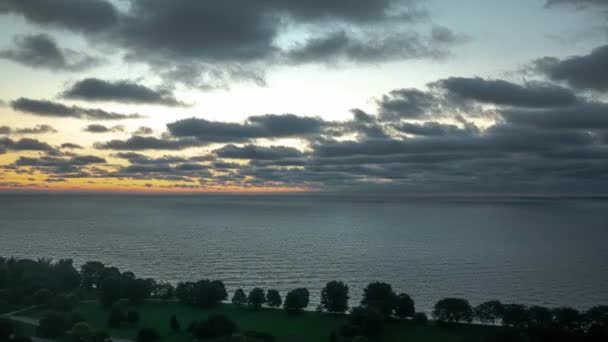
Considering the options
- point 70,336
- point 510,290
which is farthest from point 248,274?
point 510,290

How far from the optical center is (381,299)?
74.2 metres

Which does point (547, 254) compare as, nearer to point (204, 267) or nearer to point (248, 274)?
point (248, 274)

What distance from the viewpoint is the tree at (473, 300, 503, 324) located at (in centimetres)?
6869

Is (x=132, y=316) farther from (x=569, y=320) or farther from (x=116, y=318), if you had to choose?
(x=569, y=320)

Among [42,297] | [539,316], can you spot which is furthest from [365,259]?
[42,297]

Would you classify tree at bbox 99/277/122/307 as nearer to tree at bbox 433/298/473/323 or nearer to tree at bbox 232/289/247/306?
tree at bbox 232/289/247/306

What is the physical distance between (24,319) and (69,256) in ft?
222

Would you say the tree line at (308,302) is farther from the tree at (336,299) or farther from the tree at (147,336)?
the tree at (147,336)

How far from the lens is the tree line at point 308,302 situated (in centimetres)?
6141

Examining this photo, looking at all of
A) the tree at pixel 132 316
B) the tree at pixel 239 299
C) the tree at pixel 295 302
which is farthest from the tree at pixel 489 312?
the tree at pixel 132 316

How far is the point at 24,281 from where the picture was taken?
84.9 meters

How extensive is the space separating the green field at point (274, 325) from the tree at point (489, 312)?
156cm

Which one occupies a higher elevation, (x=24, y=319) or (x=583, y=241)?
(x=583, y=241)

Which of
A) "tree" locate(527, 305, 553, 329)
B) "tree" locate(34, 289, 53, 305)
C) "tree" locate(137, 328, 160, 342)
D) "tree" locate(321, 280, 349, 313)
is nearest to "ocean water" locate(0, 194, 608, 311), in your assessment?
"tree" locate(321, 280, 349, 313)
